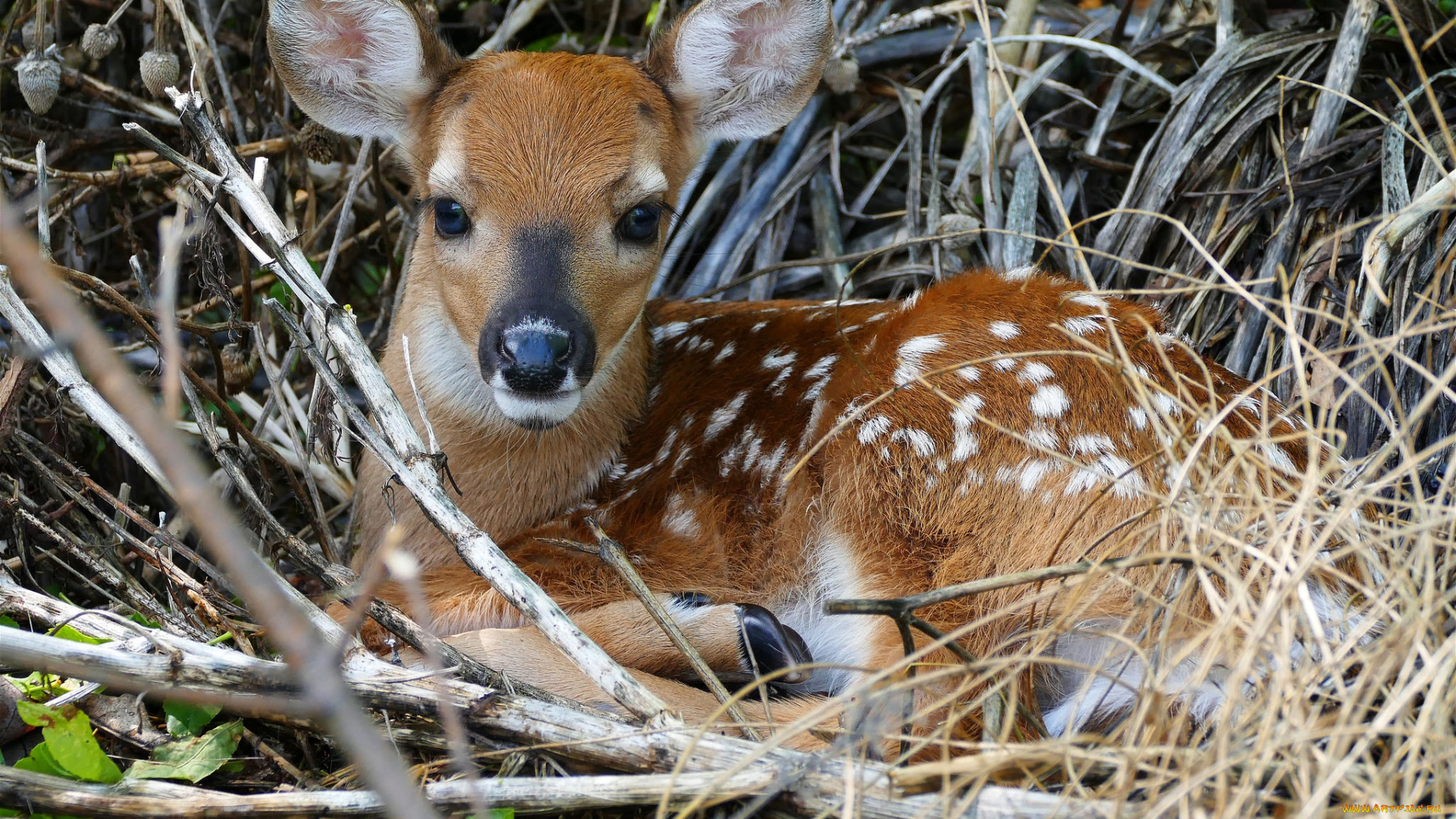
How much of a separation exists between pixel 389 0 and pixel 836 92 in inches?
67.2

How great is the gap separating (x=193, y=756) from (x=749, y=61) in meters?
2.17

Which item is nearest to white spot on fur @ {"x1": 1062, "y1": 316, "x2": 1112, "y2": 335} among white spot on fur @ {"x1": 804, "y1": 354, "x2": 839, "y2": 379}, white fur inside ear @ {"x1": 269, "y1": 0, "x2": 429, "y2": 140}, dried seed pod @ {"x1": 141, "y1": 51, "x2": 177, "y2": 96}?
white spot on fur @ {"x1": 804, "y1": 354, "x2": 839, "y2": 379}

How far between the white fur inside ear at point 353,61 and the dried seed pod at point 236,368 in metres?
0.67

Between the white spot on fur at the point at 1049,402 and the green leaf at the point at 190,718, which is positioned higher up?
the white spot on fur at the point at 1049,402

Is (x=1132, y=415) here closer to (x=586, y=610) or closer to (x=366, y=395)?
(x=586, y=610)

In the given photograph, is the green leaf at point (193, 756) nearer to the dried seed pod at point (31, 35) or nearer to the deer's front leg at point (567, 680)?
the deer's front leg at point (567, 680)

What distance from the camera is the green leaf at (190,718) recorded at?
7.41 ft

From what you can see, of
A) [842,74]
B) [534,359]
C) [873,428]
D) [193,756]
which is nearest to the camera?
[193,756]

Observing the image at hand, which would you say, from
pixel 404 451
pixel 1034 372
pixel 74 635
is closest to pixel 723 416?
pixel 1034 372

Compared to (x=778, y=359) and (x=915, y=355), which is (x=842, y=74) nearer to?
(x=778, y=359)

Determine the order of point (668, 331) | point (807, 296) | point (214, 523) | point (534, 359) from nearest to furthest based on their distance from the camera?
1. point (214, 523)
2. point (534, 359)
3. point (668, 331)
4. point (807, 296)

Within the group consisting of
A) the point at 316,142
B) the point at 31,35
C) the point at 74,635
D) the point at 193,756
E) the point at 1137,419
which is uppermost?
the point at 31,35

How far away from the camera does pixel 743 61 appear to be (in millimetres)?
3312

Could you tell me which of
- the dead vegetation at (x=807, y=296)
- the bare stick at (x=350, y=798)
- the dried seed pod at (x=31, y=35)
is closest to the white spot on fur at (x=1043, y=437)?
the dead vegetation at (x=807, y=296)
